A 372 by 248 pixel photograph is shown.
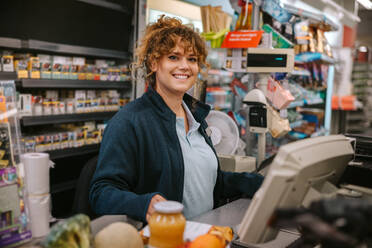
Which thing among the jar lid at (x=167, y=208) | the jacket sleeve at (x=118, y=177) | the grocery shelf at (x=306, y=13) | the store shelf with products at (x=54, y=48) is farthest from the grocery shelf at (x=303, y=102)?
the jar lid at (x=167, y=208)

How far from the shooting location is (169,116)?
192 cm

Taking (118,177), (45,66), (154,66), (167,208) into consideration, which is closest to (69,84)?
(45,66)

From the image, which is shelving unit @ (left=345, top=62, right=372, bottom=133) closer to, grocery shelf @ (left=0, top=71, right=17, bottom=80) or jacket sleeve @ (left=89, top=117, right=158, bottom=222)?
grocery shelf @ (left=0, top=71, right=17, bottom=80)

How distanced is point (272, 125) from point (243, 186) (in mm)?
973

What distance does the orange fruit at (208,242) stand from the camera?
3.59 feet

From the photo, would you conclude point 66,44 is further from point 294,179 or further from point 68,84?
point 294,179

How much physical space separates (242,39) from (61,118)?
2040 millimetres

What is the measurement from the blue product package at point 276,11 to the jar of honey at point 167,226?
282 centimetres

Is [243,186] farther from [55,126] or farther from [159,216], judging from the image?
[55,126]

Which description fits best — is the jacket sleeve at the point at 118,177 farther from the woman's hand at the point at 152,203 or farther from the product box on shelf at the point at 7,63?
the product box on shelf at the point at 7,63

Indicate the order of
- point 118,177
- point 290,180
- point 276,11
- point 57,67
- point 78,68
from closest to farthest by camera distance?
point 290,180 < point 118,177 < point 276,11 < point 57,67 < point 78,68

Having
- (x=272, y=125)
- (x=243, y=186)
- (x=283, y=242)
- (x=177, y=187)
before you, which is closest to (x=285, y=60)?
(x=272, y=125)

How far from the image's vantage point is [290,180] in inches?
38.9

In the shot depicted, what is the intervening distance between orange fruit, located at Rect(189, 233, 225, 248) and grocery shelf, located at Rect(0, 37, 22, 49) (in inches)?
110
